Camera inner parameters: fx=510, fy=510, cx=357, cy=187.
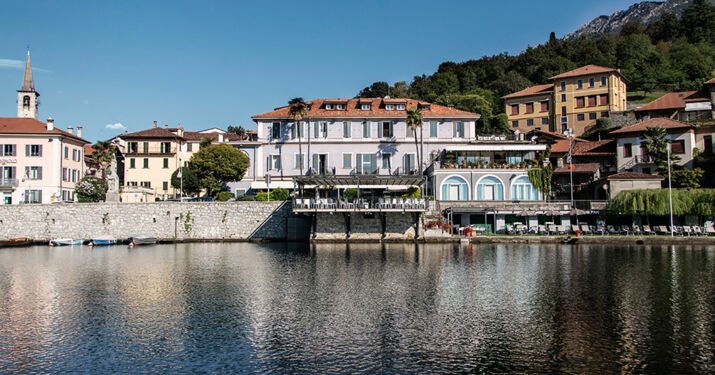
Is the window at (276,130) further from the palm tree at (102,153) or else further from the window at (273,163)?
the palm tree at (102,153)

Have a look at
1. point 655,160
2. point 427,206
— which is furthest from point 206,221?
point 655,160

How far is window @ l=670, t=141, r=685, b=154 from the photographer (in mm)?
53562

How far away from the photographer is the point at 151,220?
168 ft

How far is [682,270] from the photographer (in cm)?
2847

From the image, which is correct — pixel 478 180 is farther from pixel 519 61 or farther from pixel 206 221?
pixel 519 61

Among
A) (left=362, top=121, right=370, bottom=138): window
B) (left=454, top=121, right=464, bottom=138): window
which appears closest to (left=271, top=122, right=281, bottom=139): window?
(left=362, top=121, right=370, bottom=138): window

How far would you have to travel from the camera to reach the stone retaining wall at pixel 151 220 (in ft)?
163

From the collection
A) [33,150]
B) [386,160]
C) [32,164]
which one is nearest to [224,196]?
[386,160]

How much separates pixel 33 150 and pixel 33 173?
103 inches

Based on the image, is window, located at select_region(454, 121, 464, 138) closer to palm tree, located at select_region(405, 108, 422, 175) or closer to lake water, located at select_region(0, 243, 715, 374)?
palm tree, located at select_region(405, 108, 422, 175)

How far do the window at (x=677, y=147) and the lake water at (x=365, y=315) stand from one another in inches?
922

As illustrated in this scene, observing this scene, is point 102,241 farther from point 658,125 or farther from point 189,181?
point 658,125

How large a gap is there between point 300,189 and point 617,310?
31542 millimetres

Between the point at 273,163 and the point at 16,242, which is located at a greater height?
the point at 273,163
